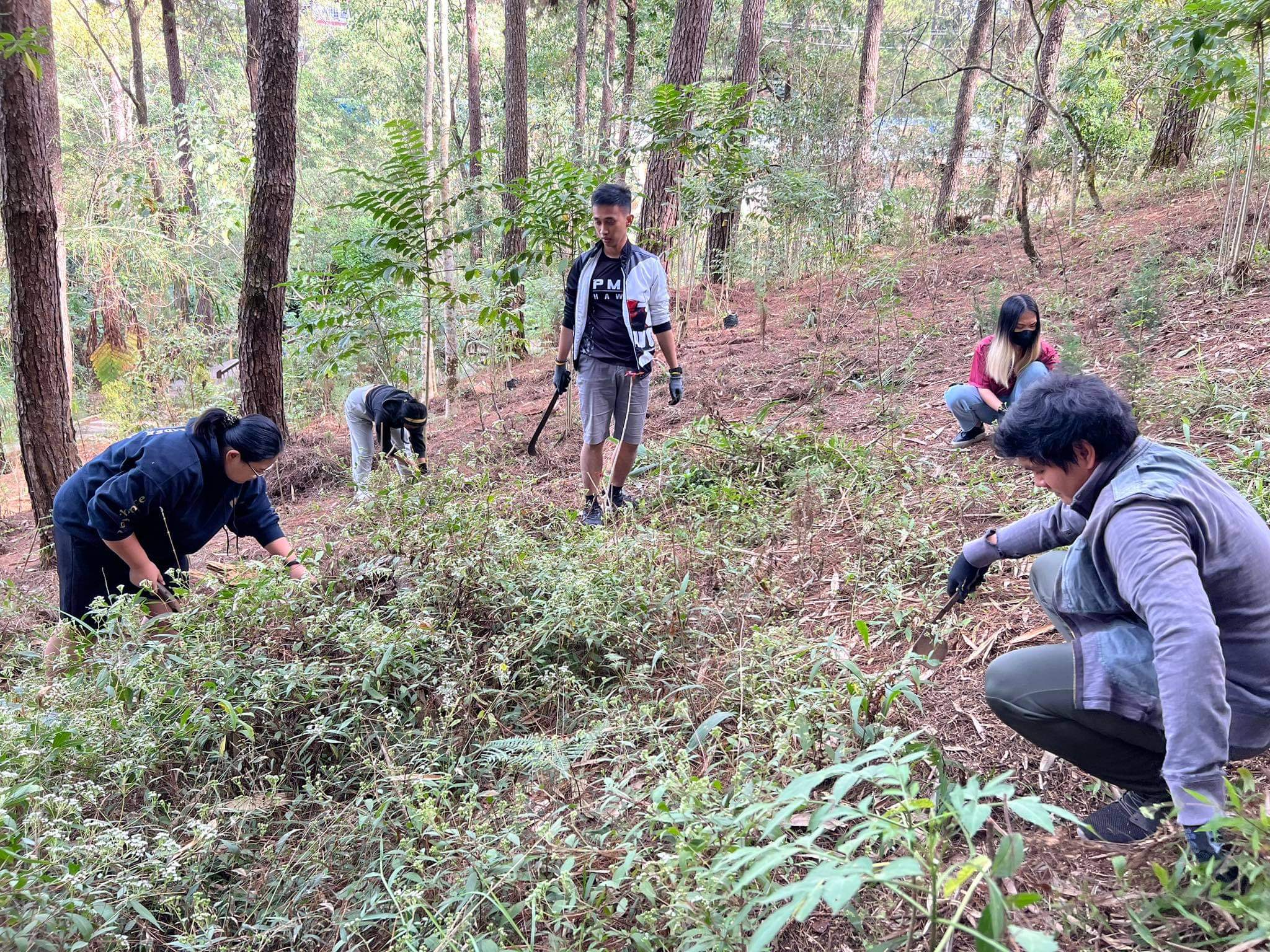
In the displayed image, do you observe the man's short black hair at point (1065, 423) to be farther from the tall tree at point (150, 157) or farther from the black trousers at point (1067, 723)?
the tall tree at point (150, 157)

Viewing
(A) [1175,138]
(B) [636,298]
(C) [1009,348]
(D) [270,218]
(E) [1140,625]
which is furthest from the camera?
(A) [1175,138]

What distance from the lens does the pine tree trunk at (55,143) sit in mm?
5852

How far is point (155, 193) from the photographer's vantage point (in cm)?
1188

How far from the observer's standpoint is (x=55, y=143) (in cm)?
675

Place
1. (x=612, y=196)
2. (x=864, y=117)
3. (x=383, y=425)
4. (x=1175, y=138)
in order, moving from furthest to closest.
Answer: (x=864, y=117) → (x=1175, y=138) → (x=383, y=425) → (x=612, y=196)

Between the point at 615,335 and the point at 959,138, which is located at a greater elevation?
the point at 959,138

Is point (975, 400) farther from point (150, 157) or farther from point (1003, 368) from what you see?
point (150, 157)

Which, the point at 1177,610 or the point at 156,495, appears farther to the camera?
the point at 156,495

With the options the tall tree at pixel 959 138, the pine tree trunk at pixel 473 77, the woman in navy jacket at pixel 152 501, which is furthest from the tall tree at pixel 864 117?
the woman in navy jacket at pixel 152 501

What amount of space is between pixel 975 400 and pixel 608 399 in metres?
2.09

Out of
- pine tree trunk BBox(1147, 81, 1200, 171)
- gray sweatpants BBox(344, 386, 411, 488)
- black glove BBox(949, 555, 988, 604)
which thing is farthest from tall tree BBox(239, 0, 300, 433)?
pine tree trunk BBox(1147, 81, 1200, 171)

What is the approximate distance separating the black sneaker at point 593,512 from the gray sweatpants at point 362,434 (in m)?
1.56

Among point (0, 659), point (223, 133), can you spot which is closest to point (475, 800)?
point (0, 659)

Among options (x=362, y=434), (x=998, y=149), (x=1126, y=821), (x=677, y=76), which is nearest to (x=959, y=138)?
(x=998, y=149)
